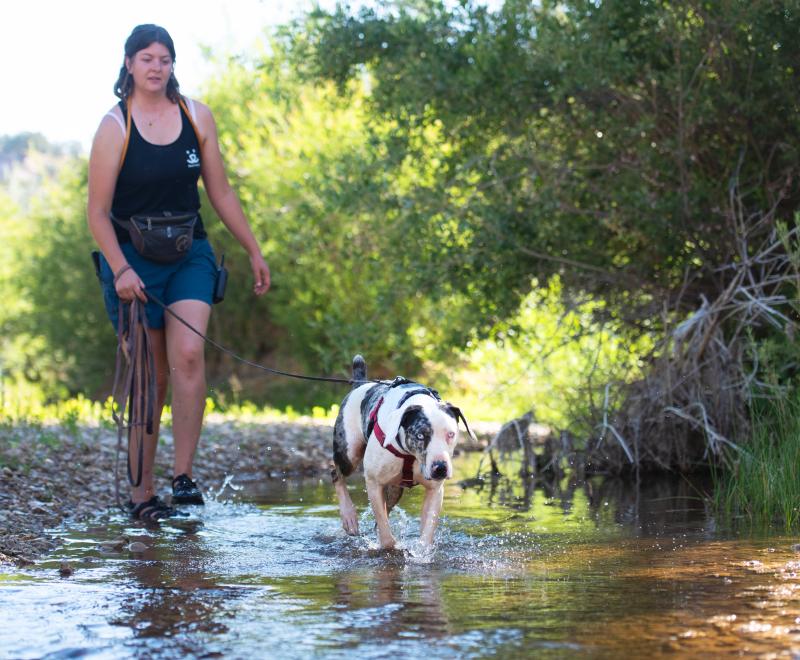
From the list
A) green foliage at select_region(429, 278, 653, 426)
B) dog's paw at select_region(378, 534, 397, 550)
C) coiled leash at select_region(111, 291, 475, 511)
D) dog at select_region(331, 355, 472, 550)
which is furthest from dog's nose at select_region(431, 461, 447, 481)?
green foliage at select_region(429, 278, 653, 426)

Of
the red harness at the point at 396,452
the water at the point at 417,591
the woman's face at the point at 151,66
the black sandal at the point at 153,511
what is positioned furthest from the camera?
the black sandal at the point at 153,511

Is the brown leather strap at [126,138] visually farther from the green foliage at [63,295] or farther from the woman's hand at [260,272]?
the green foliage at [63,295]

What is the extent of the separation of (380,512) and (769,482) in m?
2.25

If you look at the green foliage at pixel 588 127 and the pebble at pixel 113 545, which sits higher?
the green foliage at pixel 588 127

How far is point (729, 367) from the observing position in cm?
833

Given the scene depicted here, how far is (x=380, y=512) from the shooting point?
5.68m

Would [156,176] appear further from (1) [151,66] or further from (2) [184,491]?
(2) [184,491]

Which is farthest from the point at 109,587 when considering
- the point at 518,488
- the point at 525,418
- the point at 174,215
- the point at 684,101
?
the point at 684,101

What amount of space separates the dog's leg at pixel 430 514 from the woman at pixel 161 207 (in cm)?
181

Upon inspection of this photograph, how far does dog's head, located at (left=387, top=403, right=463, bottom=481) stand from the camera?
5160mm

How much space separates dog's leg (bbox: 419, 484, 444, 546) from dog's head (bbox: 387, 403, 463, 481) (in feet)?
1.02

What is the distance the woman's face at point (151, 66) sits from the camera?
20.8 feet

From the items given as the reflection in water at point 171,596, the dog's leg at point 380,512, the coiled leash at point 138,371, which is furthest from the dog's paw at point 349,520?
the reflection in water at point 171,596

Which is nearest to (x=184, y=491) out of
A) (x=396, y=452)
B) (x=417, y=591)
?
(x=396, y=452)
